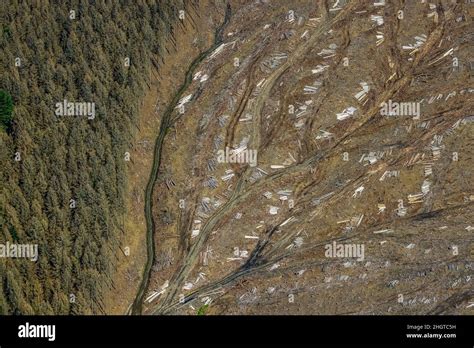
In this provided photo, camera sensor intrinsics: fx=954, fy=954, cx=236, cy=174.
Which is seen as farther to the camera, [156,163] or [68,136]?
[156,163]

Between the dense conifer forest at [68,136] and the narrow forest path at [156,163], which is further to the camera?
the narrow forest path at [156,163]

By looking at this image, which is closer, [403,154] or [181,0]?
[403,154]

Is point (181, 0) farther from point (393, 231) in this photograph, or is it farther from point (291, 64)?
point (393, 231)

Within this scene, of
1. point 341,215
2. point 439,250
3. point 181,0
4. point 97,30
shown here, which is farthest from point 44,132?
point 439,250

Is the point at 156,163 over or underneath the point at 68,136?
underneath

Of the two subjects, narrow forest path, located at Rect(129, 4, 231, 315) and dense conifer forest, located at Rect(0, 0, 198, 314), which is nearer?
dense conifer forest, located at Rect(0, 0, 198, 314)

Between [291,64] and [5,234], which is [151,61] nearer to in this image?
[291,64]

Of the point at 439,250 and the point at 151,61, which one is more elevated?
the point at 151,61

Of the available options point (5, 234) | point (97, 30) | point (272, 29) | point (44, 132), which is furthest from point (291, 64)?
point (5, 234)
